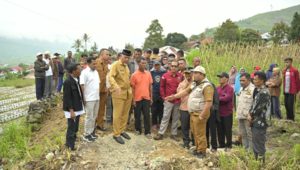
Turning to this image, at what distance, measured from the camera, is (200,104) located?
10.4 ft

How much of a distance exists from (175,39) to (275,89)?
144ft

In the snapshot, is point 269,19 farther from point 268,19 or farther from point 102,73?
point 102,73

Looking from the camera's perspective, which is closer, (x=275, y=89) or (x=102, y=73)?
(x=102, y=73)

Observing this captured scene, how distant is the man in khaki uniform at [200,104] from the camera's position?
307cm

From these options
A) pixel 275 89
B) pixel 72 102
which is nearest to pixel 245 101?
pixel 275 89

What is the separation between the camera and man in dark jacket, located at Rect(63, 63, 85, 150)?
3221mm

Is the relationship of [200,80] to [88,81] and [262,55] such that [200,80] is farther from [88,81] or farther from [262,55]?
[262,55]

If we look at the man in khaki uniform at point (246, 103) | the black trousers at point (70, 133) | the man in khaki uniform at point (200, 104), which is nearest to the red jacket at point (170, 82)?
the man in khaki uniform at point (200, 104)

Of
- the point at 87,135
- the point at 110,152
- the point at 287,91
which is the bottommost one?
the point at 110,152

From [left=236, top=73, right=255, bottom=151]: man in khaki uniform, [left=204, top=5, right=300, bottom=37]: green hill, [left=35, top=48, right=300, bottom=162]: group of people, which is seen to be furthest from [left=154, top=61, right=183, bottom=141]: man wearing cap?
[left=204, top=5, right=300, bottom=37]: green hill

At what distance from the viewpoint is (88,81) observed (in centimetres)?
370

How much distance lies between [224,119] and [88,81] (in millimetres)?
3000

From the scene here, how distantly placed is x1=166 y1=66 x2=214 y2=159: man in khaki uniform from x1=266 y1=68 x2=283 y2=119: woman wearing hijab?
11.3 ft

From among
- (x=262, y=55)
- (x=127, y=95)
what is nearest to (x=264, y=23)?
(x=262, y=55)
